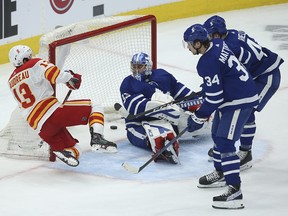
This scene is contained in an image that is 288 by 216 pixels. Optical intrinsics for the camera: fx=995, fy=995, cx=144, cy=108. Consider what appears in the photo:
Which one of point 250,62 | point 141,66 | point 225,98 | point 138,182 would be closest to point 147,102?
point 141,66

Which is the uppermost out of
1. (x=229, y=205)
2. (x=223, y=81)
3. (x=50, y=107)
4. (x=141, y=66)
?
(x=223, y=81)

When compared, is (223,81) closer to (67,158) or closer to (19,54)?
(67,158)

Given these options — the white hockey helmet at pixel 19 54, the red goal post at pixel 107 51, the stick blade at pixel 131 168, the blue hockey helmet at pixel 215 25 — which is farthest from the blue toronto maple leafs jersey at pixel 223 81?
the red goal post at pixel 107 51

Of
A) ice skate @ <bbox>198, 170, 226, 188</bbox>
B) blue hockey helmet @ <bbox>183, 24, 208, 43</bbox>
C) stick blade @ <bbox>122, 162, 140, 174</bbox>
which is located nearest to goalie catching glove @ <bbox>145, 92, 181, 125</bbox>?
stick blade @ <bbox>122, 162, 140, 174</bbox>

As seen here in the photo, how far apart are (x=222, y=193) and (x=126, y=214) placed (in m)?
0.61

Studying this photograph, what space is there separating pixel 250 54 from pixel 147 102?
0.83 metres

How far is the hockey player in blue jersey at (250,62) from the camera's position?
6.12 metres

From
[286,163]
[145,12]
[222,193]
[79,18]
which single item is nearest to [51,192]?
[222,193]

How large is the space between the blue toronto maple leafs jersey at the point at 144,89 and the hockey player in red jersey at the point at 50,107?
0.31m

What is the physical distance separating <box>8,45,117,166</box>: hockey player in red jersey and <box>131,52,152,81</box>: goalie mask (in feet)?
1.42

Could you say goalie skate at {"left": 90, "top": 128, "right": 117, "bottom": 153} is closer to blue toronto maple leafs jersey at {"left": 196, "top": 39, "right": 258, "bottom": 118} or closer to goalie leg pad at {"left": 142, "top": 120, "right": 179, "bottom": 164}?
goalie leg pad at {"left": 142, "top": 120, "right": 179, "bottom": 164}

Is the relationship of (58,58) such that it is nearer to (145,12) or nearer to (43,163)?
(43,163)

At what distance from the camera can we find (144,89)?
675 cm

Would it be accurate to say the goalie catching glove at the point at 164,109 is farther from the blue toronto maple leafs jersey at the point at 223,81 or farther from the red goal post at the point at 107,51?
the blue toronto maple leafs jersey at the point at 223,81
